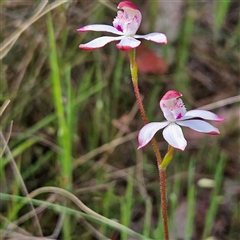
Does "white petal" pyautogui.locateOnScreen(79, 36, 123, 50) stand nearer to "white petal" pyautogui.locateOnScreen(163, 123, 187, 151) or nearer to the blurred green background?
"white petal" pyautogui.locateOnScreen(163, 123, 187, 151)

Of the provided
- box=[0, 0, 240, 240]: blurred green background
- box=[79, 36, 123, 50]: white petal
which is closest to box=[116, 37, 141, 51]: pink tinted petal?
box=[79, 36, 123, 50]: white petal

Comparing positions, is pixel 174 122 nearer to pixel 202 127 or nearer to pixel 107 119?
pixel 202 127

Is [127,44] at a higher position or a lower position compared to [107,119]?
higher

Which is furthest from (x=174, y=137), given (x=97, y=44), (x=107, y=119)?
(x=107, y=119)

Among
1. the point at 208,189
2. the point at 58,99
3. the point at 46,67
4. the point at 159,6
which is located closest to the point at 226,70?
the point at 159,6

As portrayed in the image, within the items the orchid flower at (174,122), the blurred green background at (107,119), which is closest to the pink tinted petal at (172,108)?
the orchid flower at (174,122)

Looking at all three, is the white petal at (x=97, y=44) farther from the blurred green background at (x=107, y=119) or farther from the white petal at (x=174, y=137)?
the blurred green background at (x=107, y=119)
